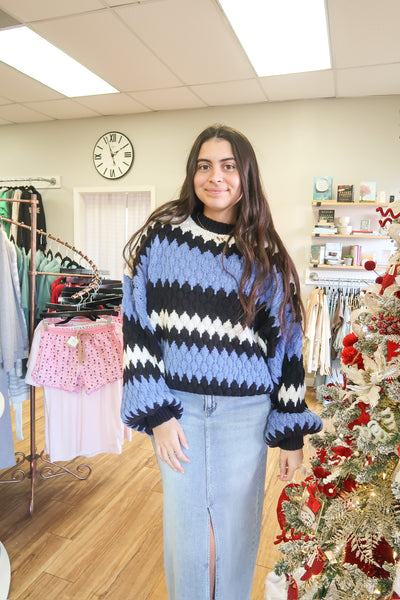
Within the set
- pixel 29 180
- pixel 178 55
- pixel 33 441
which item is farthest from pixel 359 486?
pixel 29 180

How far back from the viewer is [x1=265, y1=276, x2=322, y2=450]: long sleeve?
44.3 inches

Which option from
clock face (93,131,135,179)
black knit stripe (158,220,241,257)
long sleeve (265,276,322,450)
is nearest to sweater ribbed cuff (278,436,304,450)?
long sleeve (265,276,322,450)

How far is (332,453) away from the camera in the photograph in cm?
111

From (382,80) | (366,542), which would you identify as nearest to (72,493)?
(366,542)

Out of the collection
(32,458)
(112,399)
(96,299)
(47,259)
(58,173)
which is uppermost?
(58,173)

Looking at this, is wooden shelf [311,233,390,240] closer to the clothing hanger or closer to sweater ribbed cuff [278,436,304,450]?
the clothing hanger

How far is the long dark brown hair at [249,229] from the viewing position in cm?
110

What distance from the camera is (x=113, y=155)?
477 cm

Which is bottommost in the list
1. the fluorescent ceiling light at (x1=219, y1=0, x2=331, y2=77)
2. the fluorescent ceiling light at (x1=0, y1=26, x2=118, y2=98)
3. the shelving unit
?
the shelving unit

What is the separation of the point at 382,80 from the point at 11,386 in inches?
144

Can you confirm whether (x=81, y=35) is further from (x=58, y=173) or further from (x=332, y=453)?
(x=332, y=453)

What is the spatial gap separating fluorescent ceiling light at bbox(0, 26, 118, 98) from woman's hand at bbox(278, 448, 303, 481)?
323cm

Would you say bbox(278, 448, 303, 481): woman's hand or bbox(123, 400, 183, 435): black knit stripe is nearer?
bbox(123, 400, 183, 435): black knit stripe

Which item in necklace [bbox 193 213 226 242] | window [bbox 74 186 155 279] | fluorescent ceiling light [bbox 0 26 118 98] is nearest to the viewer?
necklace [bbox 193 213 226 242]
